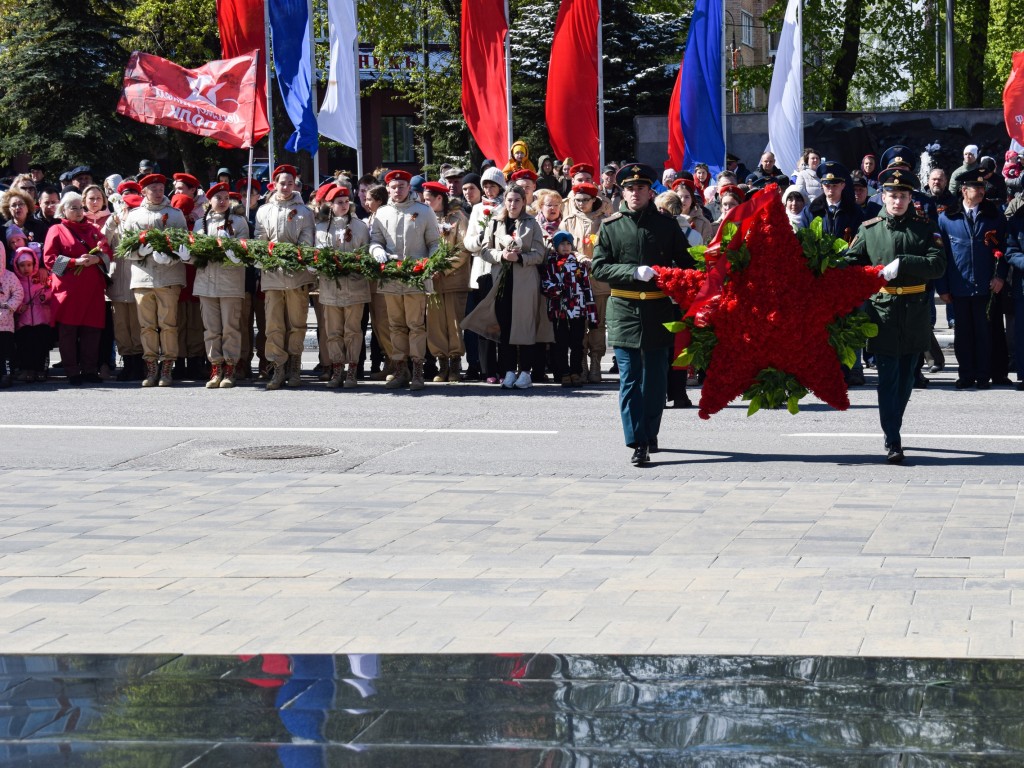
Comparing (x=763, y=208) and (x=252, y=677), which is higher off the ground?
(x=763, y=208)

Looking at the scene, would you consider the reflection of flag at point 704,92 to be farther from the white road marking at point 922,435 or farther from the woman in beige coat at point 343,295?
the white road marking at point 922,435

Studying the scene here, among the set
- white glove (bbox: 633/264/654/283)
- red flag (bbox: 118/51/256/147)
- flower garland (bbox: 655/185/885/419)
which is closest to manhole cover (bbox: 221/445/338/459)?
white glove (bbox: 633/264/654/283)

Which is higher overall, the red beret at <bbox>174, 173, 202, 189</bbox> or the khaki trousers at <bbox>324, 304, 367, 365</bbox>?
the red beret at <bbox>174, 173, 202, 189</bbox>

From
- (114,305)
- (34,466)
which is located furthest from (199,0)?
(34,466)

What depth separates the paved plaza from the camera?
20.2ft

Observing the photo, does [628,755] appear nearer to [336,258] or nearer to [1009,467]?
[1009,467]

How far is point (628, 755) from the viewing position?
455cm

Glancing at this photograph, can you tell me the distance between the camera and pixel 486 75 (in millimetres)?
21938

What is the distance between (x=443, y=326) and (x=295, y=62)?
6714mm

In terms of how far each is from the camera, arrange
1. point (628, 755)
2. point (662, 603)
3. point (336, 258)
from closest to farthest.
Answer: point (628, 755), point (662, 603), point (336, 258)

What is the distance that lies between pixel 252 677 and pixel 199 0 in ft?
122

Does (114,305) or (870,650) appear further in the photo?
→ (114,305)

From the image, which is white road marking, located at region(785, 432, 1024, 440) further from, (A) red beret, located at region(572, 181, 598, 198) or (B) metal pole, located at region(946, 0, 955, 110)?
(B) metal pole, located at region(946, 0, 955, 110)

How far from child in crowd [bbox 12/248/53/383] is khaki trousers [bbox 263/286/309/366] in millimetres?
2504
